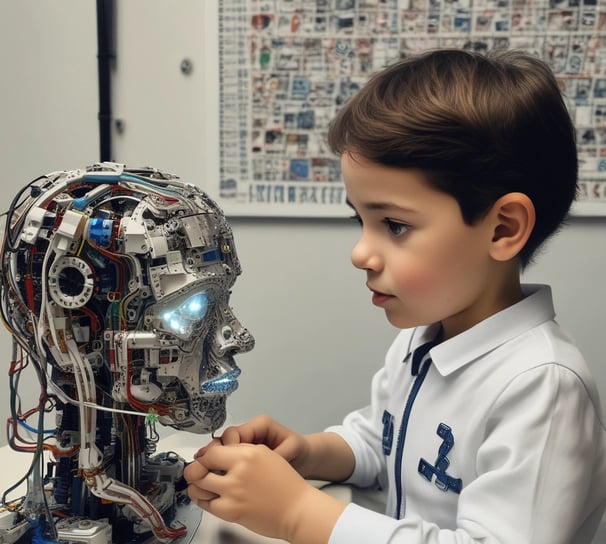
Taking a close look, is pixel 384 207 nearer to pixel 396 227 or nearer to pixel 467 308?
pixel 396 227

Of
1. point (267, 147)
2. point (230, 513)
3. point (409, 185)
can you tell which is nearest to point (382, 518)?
point (230, 513)

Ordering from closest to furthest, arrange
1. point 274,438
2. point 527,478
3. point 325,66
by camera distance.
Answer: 1. point 527,478
2. point 274,438
3. point 325,66

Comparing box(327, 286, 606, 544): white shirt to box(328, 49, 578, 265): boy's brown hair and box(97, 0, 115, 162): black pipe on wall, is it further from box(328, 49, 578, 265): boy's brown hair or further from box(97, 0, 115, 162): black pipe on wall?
box(97, 0, 115, 162): black pipe on wall

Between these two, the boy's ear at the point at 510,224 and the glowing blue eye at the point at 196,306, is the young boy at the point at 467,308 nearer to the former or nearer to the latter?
the boy's ear at the point at 510,224

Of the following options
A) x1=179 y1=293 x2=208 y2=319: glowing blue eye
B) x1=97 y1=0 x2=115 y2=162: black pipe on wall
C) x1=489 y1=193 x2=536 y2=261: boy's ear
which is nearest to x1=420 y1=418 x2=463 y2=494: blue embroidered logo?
x1=489 y1=193 x2=536 y2=261: boy's ear

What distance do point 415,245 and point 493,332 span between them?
0.51 ft

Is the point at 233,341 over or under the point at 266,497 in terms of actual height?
over

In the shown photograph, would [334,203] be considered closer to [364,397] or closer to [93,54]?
[364,397]

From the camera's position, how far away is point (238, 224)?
54.8 inches

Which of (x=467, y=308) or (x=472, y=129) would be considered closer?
(x=472, y=129)

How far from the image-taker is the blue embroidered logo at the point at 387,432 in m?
0.85

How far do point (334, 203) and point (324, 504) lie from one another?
0.82 meters

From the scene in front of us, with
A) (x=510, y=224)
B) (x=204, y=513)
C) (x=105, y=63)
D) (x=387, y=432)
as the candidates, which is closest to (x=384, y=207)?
(x=510, y=224)

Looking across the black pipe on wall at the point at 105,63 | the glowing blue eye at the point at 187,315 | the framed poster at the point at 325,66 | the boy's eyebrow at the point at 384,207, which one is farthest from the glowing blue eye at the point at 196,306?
the black pipe on wall at the point at 105,63
